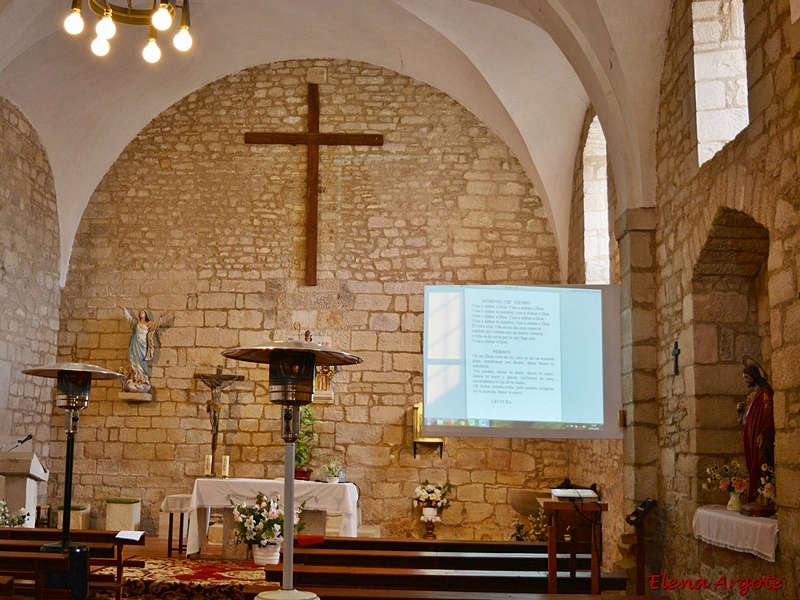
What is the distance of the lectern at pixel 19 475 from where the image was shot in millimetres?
8164

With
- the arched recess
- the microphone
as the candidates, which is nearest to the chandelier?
the arched recess

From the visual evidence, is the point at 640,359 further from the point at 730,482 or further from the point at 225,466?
the point at 225,466

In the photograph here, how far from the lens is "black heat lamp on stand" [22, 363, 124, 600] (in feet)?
17.7

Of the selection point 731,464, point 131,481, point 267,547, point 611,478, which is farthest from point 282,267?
point 731,464

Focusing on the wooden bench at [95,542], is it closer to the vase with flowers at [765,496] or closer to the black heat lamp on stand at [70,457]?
the black heat lamp on stand at [70,457]

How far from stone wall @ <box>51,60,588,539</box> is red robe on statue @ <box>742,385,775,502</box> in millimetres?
4883

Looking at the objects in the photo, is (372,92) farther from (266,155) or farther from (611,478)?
(611,478)

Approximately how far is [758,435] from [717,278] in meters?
1.15

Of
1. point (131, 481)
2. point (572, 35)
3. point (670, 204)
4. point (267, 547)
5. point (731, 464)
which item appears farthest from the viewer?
point (131, 481)

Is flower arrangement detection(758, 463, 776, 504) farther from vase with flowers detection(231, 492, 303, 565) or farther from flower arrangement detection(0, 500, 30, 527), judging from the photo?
flower arrangement detection(0, 500, 30, 527)

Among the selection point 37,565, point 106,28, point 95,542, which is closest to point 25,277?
point 95,542

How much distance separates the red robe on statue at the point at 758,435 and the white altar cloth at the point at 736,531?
0.77ft

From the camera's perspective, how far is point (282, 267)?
10.2 metres

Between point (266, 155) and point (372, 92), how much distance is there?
1455mm
